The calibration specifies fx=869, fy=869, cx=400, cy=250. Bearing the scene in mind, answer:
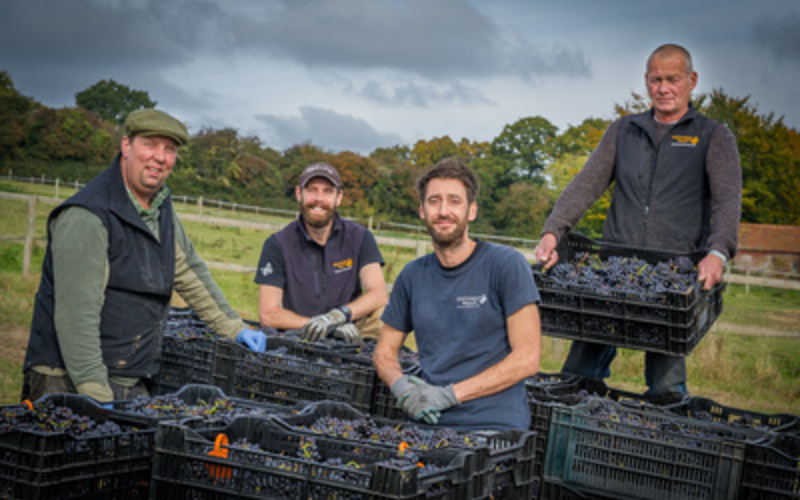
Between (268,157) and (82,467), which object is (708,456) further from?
(268,157)

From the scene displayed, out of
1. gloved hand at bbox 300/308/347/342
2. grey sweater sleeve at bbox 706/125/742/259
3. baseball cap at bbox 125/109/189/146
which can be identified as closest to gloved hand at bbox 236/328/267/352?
gloved hand at bbox 300/308/347/342

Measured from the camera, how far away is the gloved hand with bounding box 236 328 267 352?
4.43 meters

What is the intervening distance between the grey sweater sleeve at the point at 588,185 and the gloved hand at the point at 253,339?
1.86 meters

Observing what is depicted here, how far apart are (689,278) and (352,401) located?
6.44ft

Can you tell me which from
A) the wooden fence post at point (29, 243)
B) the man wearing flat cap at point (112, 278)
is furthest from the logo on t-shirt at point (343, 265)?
the wooden fence post at point (29, 243)

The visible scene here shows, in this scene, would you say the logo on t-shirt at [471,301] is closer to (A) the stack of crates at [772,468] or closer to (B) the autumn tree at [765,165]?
(A) the stack of crates at [772,468]

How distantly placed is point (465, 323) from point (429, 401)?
0.37m

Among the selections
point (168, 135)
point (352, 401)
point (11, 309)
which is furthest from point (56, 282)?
point (11, 309)

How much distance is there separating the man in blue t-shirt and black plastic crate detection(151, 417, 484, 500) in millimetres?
612

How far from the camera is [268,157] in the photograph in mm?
48969

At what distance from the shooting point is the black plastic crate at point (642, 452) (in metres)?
3.61

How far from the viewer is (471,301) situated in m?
3.60

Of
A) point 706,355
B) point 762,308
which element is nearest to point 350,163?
point 762,308

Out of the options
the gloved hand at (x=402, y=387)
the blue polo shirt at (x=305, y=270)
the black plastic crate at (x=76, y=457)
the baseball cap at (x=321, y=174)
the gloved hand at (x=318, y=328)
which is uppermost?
the baseball cap at (x=321, y=174)
